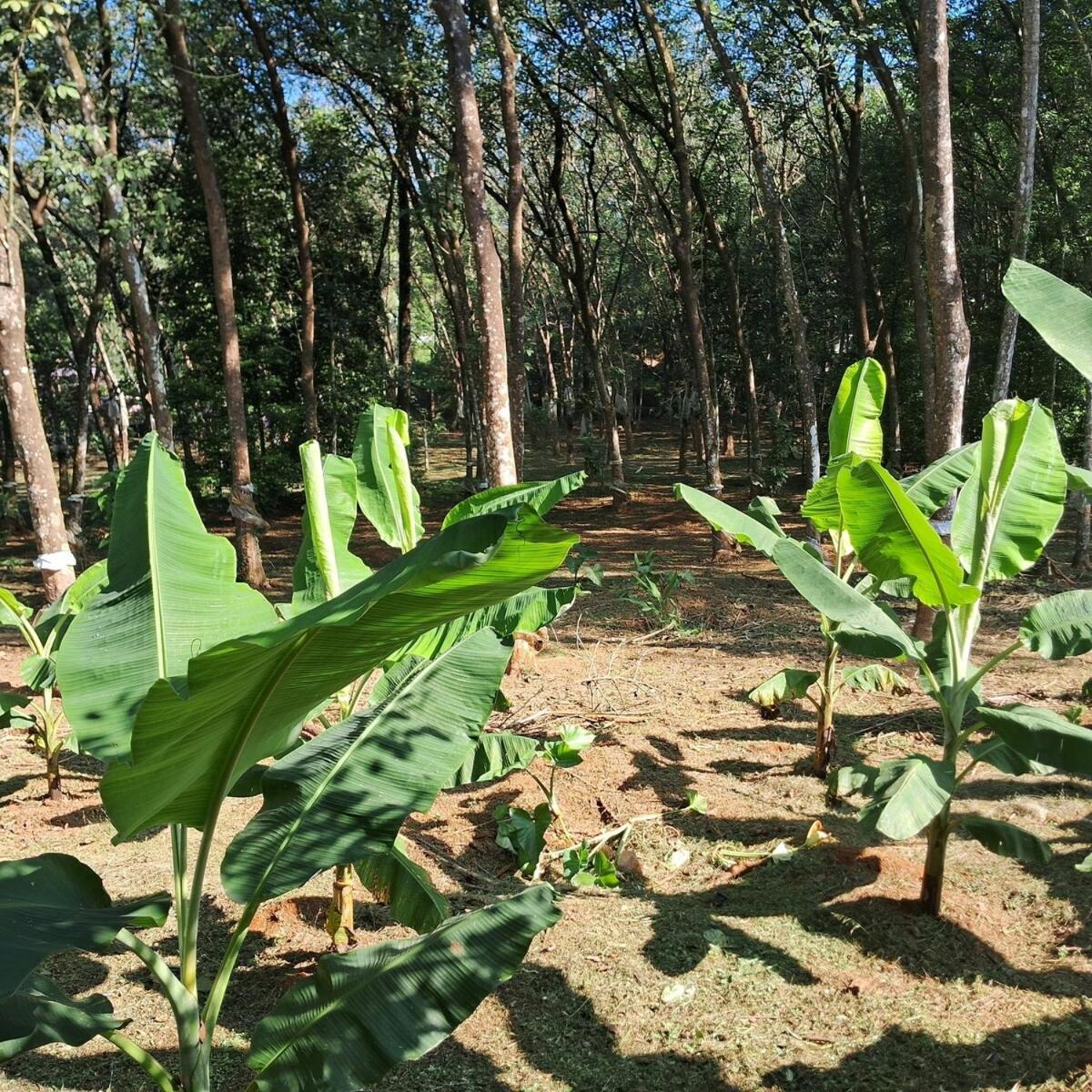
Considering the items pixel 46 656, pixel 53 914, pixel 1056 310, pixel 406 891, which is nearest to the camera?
pixel 53 914

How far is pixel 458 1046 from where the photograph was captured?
12.2 feet

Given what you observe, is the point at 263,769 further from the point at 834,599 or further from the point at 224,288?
the point at 224,288

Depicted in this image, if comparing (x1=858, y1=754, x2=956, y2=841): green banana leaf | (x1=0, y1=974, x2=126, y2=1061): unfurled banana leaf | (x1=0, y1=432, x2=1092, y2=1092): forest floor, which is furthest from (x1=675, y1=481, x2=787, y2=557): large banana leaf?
(x1=0, y1=974, x2=126, y2=1061): unfurled banana leaf

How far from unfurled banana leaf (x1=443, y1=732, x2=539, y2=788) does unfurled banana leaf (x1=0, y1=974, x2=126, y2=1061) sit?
208 centimetres

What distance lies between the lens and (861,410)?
18.6ft

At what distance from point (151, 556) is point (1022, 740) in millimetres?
3263

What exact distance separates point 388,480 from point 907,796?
2.73 meters

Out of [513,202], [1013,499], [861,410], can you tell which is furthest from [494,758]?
[513,202]

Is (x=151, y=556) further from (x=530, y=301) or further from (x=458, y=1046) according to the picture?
(x=530, y=301)

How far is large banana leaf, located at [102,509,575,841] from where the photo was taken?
168 cm

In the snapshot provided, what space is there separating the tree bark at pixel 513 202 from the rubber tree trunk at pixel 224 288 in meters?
3.50

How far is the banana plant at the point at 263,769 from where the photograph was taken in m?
1.88

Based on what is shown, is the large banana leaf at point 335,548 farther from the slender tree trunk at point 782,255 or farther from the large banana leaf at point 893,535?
the slender tree trunk at point 782,255

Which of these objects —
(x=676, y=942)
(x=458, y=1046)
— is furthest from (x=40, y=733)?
(x=676, y=942)
